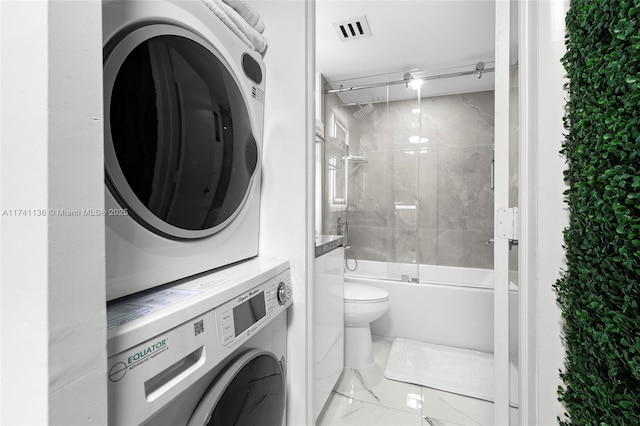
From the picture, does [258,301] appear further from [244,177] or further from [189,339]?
[244,177]

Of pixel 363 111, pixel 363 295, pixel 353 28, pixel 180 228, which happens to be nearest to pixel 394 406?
pixel 363 295

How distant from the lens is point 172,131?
61 cm

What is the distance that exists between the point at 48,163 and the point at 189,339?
37cm

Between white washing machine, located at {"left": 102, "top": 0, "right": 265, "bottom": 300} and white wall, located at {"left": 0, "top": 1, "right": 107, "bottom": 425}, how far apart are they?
175 millimetres

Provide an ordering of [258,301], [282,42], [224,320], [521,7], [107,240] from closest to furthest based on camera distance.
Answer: [107,240] < [224,320] < [258,301] < [521,7] < [282,42]

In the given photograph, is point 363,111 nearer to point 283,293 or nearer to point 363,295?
point 363,295

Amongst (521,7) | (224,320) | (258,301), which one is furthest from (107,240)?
(521,7)

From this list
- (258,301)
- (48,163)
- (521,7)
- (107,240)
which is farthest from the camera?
(521,7)

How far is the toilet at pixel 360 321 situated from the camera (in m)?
1.91

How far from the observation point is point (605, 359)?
60 centimetres

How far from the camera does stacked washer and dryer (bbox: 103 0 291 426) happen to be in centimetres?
50

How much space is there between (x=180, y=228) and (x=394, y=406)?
61.0 inches
